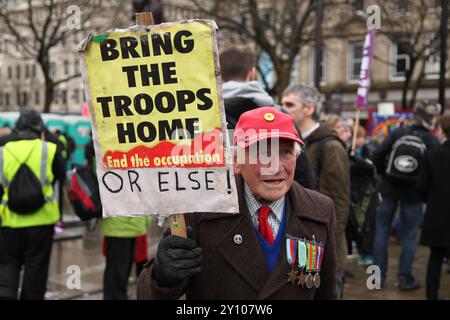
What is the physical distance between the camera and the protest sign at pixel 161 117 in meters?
2.06

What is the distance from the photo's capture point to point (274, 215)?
2.31 meters

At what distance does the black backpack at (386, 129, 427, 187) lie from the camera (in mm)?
6059

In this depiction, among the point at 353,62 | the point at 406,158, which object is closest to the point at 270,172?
the point at 406,158

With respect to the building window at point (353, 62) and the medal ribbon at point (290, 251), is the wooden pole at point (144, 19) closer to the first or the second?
the medal ribbon at point (290, 251)

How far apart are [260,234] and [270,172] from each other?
256 mm

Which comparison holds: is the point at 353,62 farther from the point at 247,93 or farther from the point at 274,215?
the point at 274,215

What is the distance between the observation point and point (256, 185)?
2.25m

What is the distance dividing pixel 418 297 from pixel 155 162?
193 inches

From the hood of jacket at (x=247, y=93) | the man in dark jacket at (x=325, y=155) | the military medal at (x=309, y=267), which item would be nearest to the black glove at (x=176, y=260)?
the military medal at (x=309, y=267)

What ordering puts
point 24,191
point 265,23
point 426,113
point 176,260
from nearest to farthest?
point 176,260 < point 24,191 < point 426,113 < point 265,23

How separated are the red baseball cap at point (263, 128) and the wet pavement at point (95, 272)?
3.78m

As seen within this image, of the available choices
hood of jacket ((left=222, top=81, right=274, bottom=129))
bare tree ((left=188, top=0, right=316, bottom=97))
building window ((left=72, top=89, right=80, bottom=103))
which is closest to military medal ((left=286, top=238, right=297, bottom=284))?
hood of jacket ((left=222, top=81, right=274, bottom=129))

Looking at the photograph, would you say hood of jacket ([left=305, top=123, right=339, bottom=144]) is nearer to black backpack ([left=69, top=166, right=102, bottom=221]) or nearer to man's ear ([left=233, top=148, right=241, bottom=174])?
black backpack ([left=69, top=166, right=102, bottom=221])

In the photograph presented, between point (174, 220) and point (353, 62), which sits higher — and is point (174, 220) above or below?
above
